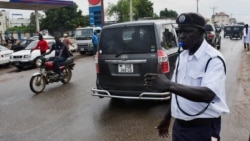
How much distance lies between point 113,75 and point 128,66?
406 mm

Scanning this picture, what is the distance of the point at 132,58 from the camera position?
6.27 meters

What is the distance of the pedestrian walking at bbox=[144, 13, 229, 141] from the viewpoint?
6.89ft

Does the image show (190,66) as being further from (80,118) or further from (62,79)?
(62,79)

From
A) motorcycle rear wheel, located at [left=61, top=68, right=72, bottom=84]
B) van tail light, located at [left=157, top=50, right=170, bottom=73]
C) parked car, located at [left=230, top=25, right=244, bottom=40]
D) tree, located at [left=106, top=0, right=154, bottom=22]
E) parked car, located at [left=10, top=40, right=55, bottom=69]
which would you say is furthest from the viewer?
tree, located at [left=106, top=0, right=154, bottom=22]

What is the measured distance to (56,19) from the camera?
6341cm

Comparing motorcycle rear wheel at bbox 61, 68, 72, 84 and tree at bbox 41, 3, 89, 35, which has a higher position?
tree at bbox 41, 3, 89, 35

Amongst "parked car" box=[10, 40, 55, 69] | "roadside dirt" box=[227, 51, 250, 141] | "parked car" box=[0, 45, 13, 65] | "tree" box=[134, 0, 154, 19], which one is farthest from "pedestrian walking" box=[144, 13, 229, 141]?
"tree" box=[134, 0, 154, 19]

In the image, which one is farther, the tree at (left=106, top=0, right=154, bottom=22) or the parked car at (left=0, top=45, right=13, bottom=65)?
the tree at (left=106, top=0, right=154, bottom=22)

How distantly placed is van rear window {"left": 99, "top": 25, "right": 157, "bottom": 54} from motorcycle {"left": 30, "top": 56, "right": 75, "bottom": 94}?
3.36m

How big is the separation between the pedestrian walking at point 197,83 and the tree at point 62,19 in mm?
61279

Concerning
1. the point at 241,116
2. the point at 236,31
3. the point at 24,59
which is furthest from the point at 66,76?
the point at 236,31

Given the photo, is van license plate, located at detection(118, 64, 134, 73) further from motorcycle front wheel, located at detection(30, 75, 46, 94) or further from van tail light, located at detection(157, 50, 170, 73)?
motorcycle front wheel, located at detection(30, 75, 46, 94)

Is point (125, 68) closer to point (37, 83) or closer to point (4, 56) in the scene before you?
point (37, 83)

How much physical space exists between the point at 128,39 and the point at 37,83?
3980mm
